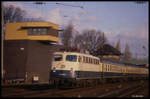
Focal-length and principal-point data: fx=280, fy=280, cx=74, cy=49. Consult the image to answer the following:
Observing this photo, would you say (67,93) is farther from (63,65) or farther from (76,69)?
(76,69)

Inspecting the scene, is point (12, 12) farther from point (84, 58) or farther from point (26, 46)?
point (84, 58)

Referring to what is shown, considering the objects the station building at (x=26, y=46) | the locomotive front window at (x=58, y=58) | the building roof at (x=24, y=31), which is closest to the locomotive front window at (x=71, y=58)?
the locomotive front window at (x=58, y=58)

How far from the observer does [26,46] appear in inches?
1687

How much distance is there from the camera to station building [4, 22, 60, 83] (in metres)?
43.1

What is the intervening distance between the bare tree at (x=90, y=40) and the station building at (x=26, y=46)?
2827 cm

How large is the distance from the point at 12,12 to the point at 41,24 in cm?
1983

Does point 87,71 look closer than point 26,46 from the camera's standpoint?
Yes

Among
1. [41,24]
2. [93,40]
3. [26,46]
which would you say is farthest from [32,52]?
[93,40]

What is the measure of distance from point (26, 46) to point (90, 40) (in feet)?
118

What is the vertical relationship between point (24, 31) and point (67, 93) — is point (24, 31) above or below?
above

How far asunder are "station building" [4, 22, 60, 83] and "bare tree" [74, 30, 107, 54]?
28270 mm

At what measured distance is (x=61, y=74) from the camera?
22.5 metres

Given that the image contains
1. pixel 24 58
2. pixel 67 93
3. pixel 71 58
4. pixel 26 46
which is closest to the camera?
pixel 67 93

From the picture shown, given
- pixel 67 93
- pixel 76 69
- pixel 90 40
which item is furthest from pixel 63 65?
pixel 90 40
